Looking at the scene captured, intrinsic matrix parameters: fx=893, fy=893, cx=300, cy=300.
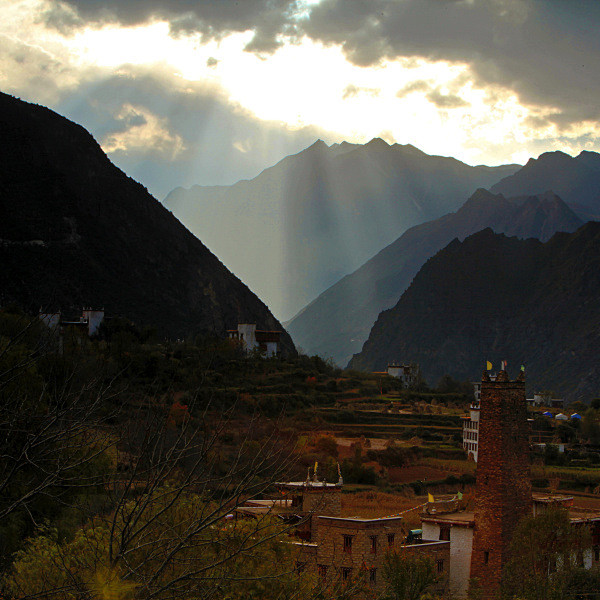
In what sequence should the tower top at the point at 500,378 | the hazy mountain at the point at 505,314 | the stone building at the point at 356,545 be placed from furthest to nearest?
the hazy mountain at the point at 505,314 → the tower top at the point at 500,378 → the stone building at the point at 356,545

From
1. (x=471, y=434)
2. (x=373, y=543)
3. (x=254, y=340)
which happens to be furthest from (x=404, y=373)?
(x=373, y=543)

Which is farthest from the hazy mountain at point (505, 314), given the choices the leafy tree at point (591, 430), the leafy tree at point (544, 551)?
the leafy tree at point (544, 551)

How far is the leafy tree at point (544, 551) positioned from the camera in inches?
884

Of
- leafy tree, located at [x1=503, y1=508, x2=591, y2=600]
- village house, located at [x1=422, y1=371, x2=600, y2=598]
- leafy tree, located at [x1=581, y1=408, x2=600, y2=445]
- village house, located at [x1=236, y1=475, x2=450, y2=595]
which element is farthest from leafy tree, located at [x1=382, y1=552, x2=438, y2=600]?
leafy tree, located at [x1=581, y1=408, x2=600, y2=445]

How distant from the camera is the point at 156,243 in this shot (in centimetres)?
10638

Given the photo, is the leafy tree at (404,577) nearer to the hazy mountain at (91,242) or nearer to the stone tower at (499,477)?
the stone tower at (499,477)

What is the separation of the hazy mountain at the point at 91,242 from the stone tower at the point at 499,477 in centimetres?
5256

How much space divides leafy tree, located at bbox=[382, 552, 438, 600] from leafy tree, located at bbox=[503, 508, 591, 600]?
281 centimetres

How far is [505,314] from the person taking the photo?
17788cm

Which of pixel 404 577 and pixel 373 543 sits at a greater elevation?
pixel 373 543

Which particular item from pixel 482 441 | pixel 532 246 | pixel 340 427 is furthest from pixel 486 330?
pixel 482 441

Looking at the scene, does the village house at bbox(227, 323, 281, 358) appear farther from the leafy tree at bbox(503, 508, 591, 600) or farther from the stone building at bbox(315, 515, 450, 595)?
the stone building at bbox(315, 515, 450, 595)

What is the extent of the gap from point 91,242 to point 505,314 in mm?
105249

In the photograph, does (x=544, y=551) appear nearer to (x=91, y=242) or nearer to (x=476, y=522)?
(x=476, y=522)
